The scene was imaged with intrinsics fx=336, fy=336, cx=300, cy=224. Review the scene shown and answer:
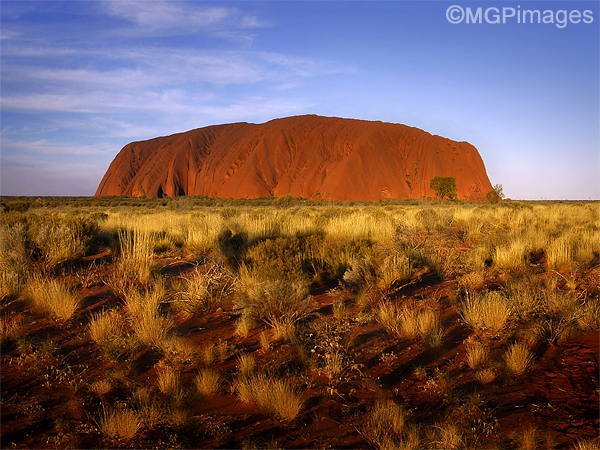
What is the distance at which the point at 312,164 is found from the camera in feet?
193

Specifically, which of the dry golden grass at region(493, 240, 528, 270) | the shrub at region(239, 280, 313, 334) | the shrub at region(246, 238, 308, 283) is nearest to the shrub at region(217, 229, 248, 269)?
the shrub at region(246, 238, 308, 283)

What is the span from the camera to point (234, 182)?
58.7 metres

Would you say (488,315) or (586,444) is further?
(488,315)

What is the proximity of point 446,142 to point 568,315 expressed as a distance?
67029mm

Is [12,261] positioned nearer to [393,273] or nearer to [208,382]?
[208,382]

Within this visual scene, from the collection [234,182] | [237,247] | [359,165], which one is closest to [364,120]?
[359,165]

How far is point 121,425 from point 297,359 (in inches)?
59.6

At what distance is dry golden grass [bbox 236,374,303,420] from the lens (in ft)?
8.05

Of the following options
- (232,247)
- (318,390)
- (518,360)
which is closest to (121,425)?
(318,390)

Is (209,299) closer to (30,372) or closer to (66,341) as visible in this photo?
(66,341)

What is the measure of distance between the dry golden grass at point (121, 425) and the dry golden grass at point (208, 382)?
50cm

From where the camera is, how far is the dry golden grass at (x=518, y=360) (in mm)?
2902

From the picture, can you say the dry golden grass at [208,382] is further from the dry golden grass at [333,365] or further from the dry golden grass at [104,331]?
the dry golden grass at [104,331]

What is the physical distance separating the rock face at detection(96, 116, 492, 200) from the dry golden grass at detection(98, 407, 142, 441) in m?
49.8
